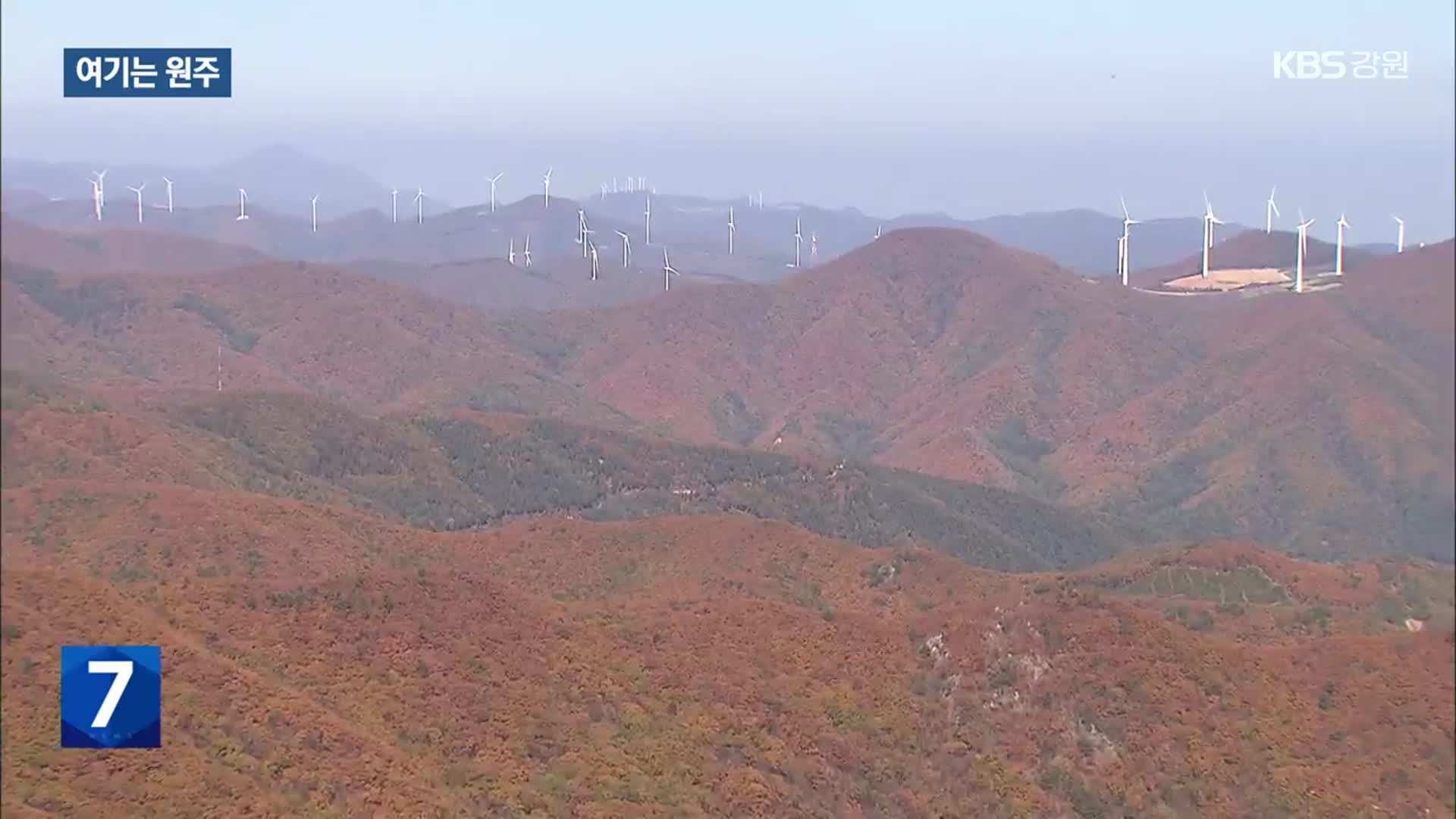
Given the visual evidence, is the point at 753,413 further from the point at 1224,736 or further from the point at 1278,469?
the point at 1224,736

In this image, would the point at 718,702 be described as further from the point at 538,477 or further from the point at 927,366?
the point at 927,366

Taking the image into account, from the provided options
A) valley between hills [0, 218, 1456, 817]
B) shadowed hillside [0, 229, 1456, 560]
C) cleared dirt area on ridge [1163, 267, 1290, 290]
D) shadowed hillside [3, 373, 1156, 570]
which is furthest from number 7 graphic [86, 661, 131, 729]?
cleared dirt area on ridge [1163, 267, 1290, 290]

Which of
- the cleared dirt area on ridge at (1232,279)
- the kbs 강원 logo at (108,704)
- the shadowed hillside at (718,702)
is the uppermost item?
the cleared dirt area on ridge at (1232,279)

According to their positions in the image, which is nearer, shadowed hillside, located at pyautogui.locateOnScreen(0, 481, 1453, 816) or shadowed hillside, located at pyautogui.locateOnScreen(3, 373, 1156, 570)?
shadowed hillside, located at pyautogui.locateOnScreen(0, 481, 1453, 816)

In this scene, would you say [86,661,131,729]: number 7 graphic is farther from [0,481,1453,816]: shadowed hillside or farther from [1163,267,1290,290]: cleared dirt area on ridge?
[1163,267,1290,290]: cleared dirt area on ridge

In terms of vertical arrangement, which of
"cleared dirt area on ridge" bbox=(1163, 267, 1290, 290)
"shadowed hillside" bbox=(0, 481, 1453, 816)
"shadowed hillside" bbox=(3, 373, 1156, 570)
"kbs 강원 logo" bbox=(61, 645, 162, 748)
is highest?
"cleared dirt area on ridge" bbox=(1163, 267, 1290, 290)

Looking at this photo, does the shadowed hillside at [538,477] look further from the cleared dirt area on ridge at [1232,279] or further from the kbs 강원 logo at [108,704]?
the cleared dirt area on ridge at [1232,279]

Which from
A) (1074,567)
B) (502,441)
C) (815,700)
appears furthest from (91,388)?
(1074,567)

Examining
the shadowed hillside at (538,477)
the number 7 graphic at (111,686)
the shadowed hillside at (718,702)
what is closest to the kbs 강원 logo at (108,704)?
the number 7 graphic at (111,686)
